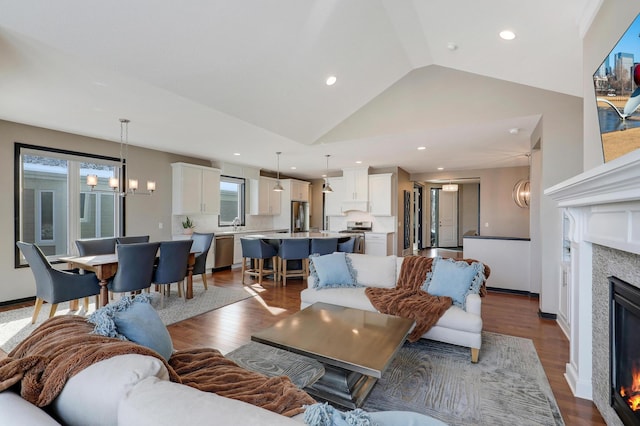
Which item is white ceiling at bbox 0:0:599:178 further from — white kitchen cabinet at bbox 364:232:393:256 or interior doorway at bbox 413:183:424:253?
interior doorway at bbox 413:183:424:253

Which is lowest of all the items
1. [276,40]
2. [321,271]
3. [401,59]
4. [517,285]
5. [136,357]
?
[517,285]

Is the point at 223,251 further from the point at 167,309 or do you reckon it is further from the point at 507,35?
the point at 507,35

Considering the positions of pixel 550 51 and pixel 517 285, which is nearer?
pixel 550 51

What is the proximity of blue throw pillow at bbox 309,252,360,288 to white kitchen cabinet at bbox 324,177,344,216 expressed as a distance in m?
4.52

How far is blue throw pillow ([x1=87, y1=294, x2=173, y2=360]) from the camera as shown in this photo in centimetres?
145

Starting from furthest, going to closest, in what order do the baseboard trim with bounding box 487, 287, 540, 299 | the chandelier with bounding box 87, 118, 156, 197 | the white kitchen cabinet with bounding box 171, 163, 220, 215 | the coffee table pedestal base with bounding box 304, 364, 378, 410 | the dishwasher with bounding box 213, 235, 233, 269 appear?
1. the dishwasher with bounding box 213, 235, 233, 269
2. the white kitchen cabinet with bounding box 171, 163, 220, 215
3. the baseboard trim with bounding box 487, 287, 540, 299
4. the chandelier with bounding box 87, 118, 156, 197
5. the coffee table pedestal base with bounding box 304, 364, 378, 410

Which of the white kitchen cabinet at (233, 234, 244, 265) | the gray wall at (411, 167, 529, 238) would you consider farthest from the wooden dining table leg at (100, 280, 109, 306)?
the gray wall at (411, 167, 529, 238)

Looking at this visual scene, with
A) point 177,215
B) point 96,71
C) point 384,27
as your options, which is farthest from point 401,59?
point 177,215

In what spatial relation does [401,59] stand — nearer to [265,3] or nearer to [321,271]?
[265,3]

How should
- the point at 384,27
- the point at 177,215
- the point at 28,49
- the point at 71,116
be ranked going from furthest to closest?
the point at 177,215 < the point at 71,116 < the point at 384,27 < the point at 28,49

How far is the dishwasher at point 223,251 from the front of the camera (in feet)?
21.8

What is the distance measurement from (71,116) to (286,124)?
112 inches

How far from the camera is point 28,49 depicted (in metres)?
2.46

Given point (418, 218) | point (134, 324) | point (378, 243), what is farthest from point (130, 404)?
point (418, 218)
